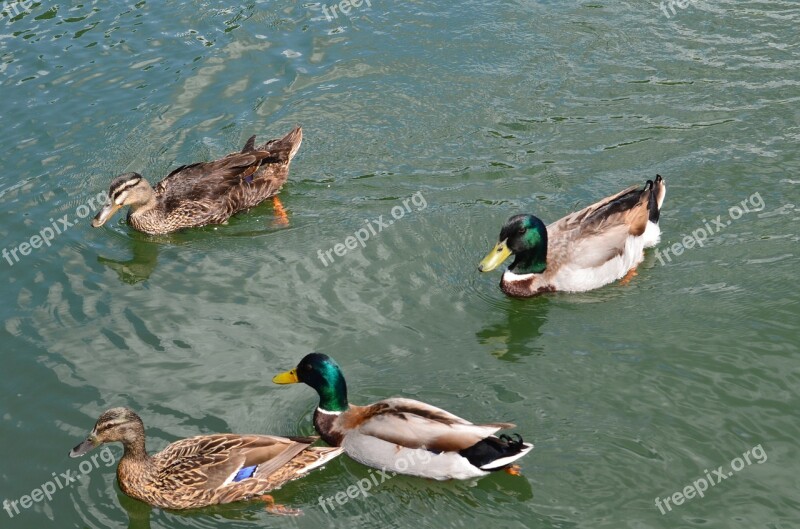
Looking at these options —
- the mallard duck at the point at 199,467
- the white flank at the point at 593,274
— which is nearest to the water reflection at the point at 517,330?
the white flank at the point at 593,274

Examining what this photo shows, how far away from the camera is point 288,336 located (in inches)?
418

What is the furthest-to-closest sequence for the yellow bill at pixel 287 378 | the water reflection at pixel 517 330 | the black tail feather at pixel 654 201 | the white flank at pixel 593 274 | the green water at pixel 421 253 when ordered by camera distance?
the black tail feather at pixel 654 201, the white flank at pixel 593 274, the water reflection at pixel 517 330, the yellow bill at pixel 287 378, the green water at pixel 421 253

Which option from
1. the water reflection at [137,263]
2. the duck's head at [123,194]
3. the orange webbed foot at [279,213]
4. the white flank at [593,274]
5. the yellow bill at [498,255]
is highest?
the duck's head at [123,194]

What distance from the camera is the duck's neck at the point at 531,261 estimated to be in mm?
11281

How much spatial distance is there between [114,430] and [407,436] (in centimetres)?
250

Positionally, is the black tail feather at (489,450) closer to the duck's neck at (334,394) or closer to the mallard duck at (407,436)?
the mallard duck at (407,436)

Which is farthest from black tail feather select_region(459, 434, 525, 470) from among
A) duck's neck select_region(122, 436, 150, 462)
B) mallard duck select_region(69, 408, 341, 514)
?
duck's neck select_region(122, 436, 150, 462)

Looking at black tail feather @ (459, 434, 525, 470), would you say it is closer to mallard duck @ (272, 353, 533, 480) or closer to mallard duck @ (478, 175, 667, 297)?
mallard duck @ (272, 353, 533, 480)

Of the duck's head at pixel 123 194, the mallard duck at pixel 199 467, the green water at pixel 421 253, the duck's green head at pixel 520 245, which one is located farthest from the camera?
the duck's head at pixel 123 194

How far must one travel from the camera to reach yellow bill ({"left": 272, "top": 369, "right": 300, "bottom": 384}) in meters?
9.31

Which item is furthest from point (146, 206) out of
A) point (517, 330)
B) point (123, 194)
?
point (517, 330)

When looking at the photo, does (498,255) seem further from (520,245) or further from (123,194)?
(123,194)

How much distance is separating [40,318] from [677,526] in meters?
7.06

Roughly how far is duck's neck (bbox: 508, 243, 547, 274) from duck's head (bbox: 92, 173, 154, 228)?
15.6ft
